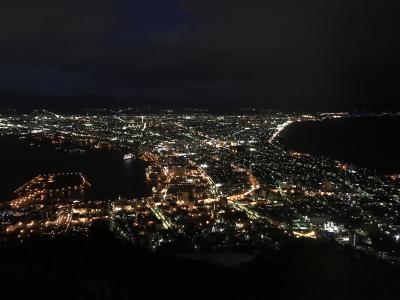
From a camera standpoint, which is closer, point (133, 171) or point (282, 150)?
point (133, 171)

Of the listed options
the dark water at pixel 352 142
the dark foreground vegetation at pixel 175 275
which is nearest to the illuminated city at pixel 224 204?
the dark foreground vegetation at pixel 175 275

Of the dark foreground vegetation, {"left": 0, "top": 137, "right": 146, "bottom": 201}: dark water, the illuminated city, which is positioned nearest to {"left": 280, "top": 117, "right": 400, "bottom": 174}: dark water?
the illuminated city

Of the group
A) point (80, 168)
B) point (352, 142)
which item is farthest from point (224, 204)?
point (352, 142)

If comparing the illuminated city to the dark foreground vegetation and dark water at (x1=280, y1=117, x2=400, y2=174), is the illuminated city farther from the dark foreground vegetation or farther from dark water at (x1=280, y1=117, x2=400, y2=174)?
dark water at (x1=280, y1=117, x2=400, y2=174)

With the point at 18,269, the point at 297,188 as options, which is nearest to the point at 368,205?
the point at 297,188

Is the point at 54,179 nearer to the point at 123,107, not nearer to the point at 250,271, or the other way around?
the point at 250,271

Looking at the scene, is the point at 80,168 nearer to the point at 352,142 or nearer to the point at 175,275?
the point at 175,275
